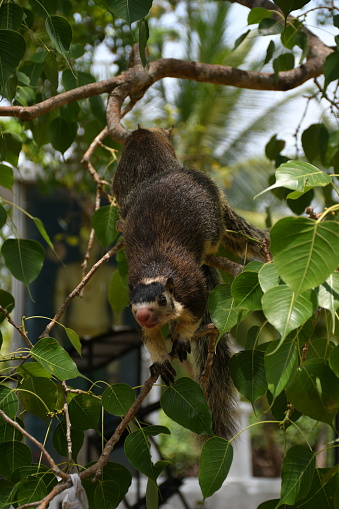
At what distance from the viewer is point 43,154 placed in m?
6.27

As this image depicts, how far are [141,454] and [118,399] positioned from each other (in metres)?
0.15

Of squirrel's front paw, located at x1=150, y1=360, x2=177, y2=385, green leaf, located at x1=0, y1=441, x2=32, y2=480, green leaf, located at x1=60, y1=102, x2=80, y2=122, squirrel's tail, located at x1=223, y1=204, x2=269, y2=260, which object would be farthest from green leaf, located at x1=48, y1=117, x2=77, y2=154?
green leaf, located at x1=0, y1=441, x2=32, y2=480

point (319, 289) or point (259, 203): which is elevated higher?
point (319, 289)

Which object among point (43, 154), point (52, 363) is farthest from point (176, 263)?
point (43, 154)

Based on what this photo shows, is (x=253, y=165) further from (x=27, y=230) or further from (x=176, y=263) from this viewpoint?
(x=176, y=263)

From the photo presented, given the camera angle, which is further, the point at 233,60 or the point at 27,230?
the point at 233,60

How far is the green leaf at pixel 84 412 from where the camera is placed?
180cm

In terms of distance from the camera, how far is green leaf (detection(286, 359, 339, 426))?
140cm

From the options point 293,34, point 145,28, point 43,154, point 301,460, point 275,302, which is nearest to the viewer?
point 275,302

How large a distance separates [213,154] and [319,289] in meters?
8.69

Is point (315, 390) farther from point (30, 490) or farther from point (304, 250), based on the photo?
point (30, 490)

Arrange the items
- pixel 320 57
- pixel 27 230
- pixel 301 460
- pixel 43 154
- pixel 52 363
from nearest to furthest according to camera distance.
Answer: pixel 301 460
pixel 52 363
pixel 320 57
pixel 43 154
pixel 27 230

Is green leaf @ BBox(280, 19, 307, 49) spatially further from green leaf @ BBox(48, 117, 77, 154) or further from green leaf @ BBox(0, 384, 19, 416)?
green leaf @ BBox(0, 384, 19, 416)

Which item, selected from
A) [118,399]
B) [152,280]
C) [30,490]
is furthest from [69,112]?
[30,490]
